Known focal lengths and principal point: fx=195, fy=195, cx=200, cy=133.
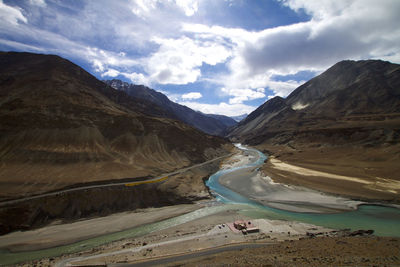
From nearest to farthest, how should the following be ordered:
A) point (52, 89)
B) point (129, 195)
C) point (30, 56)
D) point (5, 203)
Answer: point (5, 203) < point (129, 195) < point (52, 89) < point (30, 56)

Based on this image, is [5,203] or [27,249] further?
[5,203]

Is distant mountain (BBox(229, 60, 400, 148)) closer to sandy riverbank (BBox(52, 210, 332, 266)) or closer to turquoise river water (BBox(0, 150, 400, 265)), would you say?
turquoise river water (BBox(0, 150, 400, 265))

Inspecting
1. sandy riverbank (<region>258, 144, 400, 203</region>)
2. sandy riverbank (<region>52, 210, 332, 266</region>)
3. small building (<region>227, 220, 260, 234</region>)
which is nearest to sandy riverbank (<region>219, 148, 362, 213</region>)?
sandy riverbank (<region>258, 144, 400, 203</region>)

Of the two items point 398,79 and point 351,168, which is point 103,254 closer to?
point 351,168

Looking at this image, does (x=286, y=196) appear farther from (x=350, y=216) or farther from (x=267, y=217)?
(x=350, y=216)

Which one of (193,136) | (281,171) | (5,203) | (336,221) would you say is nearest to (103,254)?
(5,203)

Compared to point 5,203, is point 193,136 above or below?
above
